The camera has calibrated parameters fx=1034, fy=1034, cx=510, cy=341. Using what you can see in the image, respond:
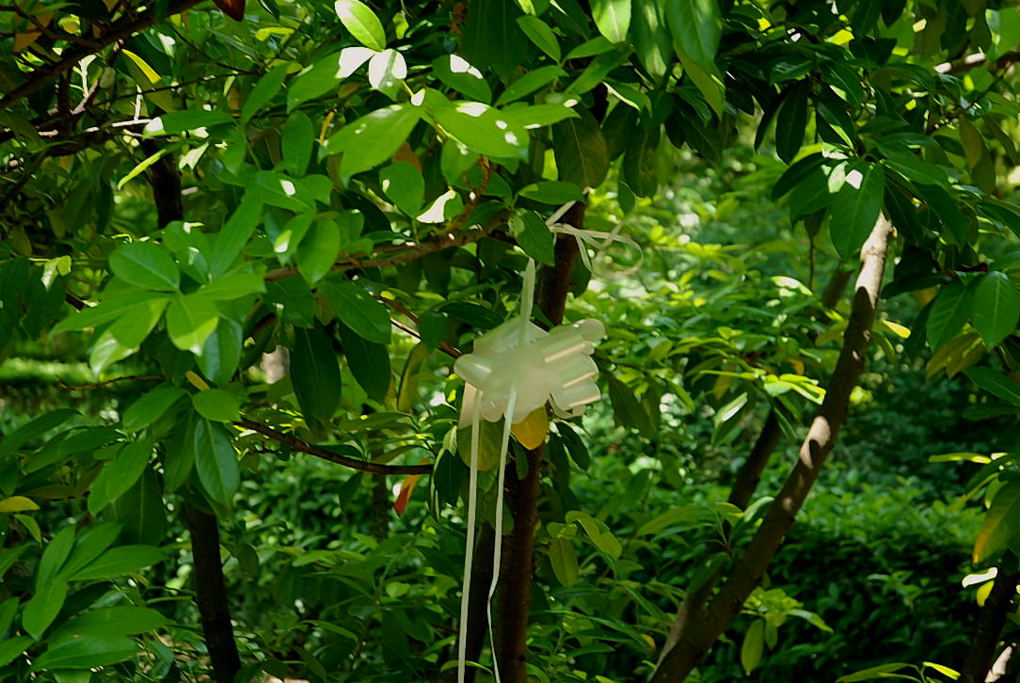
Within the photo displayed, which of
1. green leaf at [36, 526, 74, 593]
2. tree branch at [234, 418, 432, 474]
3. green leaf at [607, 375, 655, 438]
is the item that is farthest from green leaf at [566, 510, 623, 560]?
green leaf at [36, 526, 74, 593]

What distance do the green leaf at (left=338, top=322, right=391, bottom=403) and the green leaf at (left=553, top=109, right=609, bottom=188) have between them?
299 millimetres

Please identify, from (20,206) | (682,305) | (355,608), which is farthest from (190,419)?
(682,305)

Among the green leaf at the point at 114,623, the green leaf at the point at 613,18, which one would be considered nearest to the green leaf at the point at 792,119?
the green leaf at the point at 613,18

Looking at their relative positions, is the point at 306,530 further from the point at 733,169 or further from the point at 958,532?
the point at 733,169

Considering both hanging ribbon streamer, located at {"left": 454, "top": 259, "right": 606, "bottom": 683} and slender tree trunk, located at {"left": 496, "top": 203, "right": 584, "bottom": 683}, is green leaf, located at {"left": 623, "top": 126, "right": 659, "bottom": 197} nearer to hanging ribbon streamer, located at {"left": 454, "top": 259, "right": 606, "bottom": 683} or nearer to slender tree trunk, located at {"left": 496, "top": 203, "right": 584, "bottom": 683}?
slender tree trunk, located at {"left": 496, "top": 203, "right": 584, "bottom": 683}

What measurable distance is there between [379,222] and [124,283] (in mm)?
379

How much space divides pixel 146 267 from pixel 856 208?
2.20ft

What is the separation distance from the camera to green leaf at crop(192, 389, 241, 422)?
74 cm

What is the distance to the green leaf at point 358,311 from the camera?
80cm

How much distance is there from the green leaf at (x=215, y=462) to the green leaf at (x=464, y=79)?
1.01 feet

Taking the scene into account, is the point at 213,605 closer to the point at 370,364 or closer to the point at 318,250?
the point at 370,364

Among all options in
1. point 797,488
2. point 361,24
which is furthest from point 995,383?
point 361,24

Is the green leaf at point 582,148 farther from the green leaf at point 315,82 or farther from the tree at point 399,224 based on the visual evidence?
the green leaf at point 315,82

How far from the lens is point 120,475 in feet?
2.51
